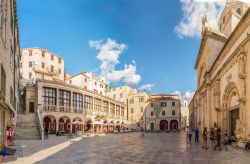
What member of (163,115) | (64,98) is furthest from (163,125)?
(64,98)

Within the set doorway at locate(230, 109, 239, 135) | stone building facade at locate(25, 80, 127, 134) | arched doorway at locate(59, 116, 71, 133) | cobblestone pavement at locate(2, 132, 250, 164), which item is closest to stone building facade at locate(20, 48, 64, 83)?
stone building facade at locate(25, 80, 127, 134)

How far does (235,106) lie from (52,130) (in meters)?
30.4

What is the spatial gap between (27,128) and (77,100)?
58.5 feet

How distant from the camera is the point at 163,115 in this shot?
232ft

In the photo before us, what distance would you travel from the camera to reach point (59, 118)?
42500mm

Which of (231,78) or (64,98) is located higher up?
(231,78)

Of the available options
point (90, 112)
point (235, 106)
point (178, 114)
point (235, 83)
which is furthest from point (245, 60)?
point (178, 114)

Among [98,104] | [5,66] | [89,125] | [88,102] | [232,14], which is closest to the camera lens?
[5,66]

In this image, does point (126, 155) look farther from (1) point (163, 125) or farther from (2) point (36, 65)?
(1) point (163, 125)

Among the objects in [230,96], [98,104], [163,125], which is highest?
[230,96]

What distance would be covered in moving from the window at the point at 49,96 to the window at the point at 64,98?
135 cm

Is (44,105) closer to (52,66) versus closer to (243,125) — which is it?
(52,66)

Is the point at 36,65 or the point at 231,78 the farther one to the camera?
the point at 36,65

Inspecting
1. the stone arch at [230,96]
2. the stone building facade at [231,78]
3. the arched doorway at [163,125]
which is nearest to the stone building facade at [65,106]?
the arched doorway at [163,125]
